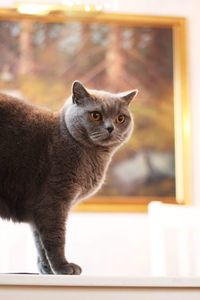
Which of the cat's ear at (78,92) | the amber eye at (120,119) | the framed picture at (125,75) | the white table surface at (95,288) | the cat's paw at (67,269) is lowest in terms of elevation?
the white table surface at (95,288)

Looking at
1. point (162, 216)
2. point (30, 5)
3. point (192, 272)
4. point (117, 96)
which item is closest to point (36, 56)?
point (30, 5)

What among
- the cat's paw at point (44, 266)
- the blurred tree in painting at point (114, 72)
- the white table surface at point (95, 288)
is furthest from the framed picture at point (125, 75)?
the white table surface at point (95, 288)

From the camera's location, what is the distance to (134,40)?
2.46 metres

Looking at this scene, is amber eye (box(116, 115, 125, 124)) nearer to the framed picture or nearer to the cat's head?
the cat's head

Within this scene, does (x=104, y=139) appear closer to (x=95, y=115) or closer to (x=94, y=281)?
(x=95, y=115)

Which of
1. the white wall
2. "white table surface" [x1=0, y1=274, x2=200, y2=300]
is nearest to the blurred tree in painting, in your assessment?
the white wall

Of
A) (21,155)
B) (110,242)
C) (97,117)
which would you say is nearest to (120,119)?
(97,117)

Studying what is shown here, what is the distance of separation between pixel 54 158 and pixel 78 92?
0.41ft

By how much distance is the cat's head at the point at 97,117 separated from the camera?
844mm

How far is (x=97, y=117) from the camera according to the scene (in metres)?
0.87

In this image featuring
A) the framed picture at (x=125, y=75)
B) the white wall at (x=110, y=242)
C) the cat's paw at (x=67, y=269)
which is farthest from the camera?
the framed picture at (x=125, y=75)

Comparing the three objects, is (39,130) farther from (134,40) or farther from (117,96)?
(134,40)

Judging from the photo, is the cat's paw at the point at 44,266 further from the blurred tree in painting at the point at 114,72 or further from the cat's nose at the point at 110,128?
the blurred tree in painting at the point at 114,72

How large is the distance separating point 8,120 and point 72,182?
143 mm
